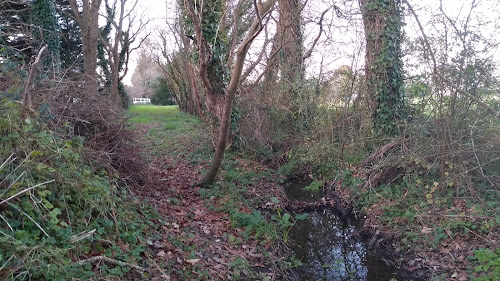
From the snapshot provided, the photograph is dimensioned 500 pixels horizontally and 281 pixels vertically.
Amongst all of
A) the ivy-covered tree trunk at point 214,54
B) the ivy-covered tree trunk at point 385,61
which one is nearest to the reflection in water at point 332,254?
the ivy-covered tree trunk at point 385,61

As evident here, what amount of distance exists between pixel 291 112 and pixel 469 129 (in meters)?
5.54

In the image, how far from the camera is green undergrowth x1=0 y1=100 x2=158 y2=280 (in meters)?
3.36

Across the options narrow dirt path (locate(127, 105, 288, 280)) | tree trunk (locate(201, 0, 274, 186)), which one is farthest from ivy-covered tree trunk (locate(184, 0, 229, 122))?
tree trunk (locate(201, 0, 274, 186))

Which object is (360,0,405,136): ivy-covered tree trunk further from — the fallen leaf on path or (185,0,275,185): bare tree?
the fallen leaf on path

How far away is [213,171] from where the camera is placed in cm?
812

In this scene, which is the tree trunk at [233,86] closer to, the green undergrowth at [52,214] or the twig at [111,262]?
the green undergrowth at [52,214]

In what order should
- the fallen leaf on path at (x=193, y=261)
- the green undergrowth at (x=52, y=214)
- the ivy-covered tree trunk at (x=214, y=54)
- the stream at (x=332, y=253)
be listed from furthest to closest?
the ivy-covered tree trunk at (x=214, y=54) < the stream at (x=332, y=253) < the fallen leaf on path at (x=193, y=261) < the green undergrowth at (x=52, y=214)

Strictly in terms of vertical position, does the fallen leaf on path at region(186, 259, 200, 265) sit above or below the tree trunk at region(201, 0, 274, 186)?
below

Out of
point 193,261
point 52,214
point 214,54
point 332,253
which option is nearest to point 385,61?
point 214,54

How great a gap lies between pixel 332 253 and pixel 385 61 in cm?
494

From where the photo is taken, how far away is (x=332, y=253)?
6.74 meters

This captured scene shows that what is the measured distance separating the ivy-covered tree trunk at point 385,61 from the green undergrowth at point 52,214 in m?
6.51

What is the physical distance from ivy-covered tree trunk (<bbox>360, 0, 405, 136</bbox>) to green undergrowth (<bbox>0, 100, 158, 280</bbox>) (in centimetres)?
651

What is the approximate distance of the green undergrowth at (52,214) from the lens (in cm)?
336
